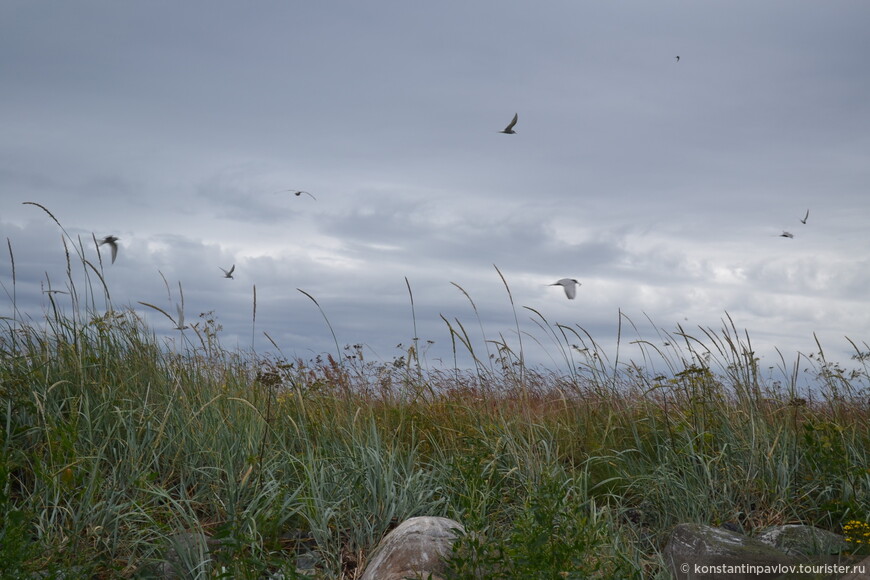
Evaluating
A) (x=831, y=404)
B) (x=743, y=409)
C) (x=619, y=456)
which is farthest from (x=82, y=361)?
(x=831, y=404)

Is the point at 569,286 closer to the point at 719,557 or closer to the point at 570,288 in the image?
the point at 570,288

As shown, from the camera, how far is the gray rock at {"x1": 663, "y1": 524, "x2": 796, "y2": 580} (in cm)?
386

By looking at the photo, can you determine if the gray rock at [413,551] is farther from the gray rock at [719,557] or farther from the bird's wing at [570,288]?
the bird's wing at [570,288]

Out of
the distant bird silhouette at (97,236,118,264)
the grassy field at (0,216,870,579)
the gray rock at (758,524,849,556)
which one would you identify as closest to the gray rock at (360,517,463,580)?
the grassy field at (0,216,870,579)

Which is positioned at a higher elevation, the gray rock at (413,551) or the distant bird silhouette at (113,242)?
the distant bird silhouette at (113,242)

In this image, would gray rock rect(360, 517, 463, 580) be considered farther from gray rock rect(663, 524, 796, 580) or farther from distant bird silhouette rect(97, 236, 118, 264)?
distant bird silhouette rect(97, 236, 118, 264)

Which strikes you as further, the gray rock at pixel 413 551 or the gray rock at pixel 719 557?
the gray rock at pixel 719 557

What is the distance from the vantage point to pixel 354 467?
460cm

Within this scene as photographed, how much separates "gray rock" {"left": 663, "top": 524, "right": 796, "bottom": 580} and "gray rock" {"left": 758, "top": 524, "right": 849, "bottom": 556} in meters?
0.36

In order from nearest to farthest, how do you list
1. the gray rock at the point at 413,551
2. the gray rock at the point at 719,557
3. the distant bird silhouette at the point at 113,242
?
the gray rock at the point at 413,551
the gray rock at the point at 719,557
the distant bird silhouette at the point at 113,242

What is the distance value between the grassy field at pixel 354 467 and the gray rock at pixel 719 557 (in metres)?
0.16

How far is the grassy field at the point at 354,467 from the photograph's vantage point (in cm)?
389

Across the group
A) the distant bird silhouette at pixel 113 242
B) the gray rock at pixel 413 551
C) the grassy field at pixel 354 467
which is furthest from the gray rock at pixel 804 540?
the distant bird silhouette at pixel 113 242

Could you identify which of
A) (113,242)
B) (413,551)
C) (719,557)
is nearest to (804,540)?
(719,557)
